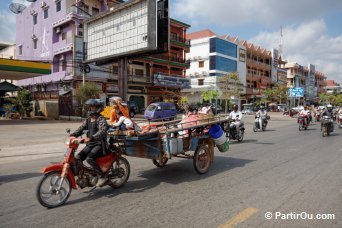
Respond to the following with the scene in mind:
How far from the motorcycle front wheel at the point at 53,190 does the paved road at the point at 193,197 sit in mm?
141

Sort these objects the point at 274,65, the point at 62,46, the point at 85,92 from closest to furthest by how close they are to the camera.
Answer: the point at 85,92, the point at 62,46, the point at 274,65

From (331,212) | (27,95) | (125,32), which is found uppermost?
(125,32)

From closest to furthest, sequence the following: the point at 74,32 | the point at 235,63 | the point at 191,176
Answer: the point at 191,176 → the point at 74,32 → the point at 235,63

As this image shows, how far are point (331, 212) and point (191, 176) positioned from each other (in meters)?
2.91

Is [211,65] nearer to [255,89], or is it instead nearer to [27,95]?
[255,89]

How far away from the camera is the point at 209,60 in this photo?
5231 centimetres

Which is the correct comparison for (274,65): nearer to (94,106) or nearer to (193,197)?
(193,197)

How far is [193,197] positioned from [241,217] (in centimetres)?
108

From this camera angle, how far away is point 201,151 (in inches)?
270

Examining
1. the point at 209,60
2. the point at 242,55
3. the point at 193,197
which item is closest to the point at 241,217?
the point at 193,197

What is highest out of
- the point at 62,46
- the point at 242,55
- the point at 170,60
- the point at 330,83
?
the point at 330,83

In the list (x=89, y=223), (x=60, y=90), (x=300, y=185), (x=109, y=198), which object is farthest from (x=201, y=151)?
(x=60, y=90)

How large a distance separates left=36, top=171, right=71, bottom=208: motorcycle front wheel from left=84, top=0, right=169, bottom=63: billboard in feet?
46.6

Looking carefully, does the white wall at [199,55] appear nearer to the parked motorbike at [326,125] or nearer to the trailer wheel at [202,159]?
the parked motorbike at [326,125]
